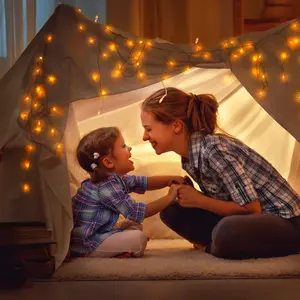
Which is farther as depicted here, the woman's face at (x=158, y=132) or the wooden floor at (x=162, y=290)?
the woman's face at (x=158, y=132)

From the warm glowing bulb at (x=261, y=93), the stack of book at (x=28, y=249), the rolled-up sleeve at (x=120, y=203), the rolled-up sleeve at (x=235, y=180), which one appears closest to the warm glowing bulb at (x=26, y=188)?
the stack of book at (x=28, y=249)

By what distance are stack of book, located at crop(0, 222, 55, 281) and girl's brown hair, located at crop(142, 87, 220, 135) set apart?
1.72 ft

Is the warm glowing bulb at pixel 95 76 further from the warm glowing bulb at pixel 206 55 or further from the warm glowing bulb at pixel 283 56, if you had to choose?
the warm glowing bulb at pixel 283 56

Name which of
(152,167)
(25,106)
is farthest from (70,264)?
(152,167)

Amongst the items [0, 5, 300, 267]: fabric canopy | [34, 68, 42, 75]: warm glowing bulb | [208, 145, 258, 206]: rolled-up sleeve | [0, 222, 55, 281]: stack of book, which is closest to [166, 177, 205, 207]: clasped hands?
[208, 145, 258, 206]: rolled-up sleeve

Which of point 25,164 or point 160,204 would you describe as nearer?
point 25,164

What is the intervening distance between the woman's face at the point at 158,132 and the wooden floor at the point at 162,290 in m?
0.51

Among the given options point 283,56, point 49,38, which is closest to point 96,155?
point 49,38

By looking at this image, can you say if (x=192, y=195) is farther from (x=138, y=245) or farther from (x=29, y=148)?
(x=29, y=148)

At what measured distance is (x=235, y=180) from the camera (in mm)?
1859

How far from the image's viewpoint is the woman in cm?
182

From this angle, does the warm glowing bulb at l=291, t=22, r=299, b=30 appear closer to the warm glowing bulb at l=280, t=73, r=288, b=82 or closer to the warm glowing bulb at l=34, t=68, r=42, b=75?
the warm glowing bulb at l=280, t=73, r=288, b=82

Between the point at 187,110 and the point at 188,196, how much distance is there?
0.88 feet

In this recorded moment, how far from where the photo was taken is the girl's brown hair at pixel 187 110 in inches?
78.0
